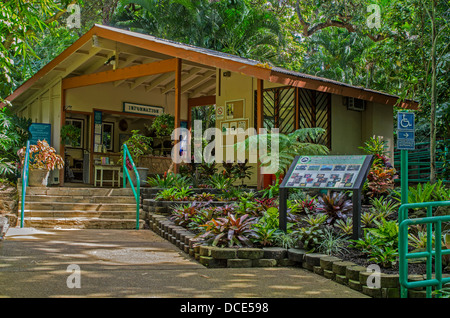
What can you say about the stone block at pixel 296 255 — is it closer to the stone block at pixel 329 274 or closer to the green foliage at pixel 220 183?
the stone block at pixel 329 274

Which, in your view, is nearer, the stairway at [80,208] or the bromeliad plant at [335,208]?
the bromeliad plant at [335,208]

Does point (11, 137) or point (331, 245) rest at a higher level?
point (11, 137)

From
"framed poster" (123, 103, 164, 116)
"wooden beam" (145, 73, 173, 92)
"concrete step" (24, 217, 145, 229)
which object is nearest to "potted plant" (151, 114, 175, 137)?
"wooden beam" (145, 73, 173, 92)

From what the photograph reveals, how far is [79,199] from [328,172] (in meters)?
5.93

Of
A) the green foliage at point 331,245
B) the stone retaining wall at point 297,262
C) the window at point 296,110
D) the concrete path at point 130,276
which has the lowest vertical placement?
the concrete path at point 130,276

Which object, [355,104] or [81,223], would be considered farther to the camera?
[355,104]

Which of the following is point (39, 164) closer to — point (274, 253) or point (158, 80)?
point (158, 80)

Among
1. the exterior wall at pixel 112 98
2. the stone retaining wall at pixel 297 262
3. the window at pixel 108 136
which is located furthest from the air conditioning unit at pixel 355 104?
the window at pixel 108 136

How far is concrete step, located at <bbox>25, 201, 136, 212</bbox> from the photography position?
376 inches

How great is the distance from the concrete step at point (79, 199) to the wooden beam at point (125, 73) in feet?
12.3

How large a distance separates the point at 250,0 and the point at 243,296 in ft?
75.8

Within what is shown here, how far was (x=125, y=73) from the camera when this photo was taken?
13.0 meters

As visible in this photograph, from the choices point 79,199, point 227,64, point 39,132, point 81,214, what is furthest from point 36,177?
point 39,132

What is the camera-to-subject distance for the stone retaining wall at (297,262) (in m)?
4.54
